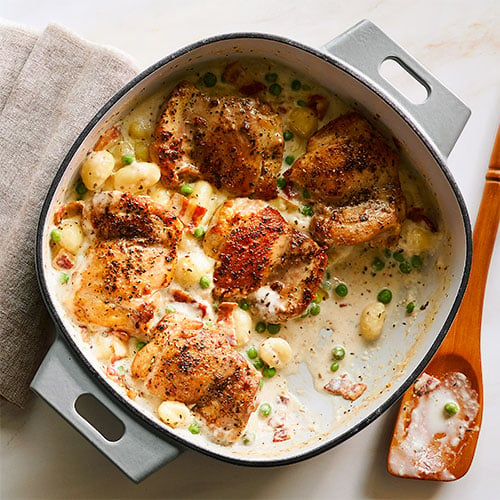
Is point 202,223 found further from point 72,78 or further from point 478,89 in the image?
point 478,89

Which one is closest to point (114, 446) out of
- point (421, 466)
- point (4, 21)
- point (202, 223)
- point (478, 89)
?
point (202, 223)

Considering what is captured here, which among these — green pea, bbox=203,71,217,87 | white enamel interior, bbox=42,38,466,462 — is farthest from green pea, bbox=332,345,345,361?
green pea, bbox=203,71,217,87

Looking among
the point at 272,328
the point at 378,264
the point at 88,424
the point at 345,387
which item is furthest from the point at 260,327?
the point at 88,424

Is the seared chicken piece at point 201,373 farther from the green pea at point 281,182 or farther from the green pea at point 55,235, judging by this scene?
the green pea at point 281,182

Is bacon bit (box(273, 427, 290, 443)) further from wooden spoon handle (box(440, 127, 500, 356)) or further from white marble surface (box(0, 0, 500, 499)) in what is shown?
wooden spoon handle (box(440, 127, 500, 356))

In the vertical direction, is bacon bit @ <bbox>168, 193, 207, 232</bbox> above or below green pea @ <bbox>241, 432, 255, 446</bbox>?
above

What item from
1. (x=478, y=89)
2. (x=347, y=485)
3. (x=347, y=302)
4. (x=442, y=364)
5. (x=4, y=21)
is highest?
(x=4, y=21)

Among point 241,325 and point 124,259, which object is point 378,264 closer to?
point 241,325
